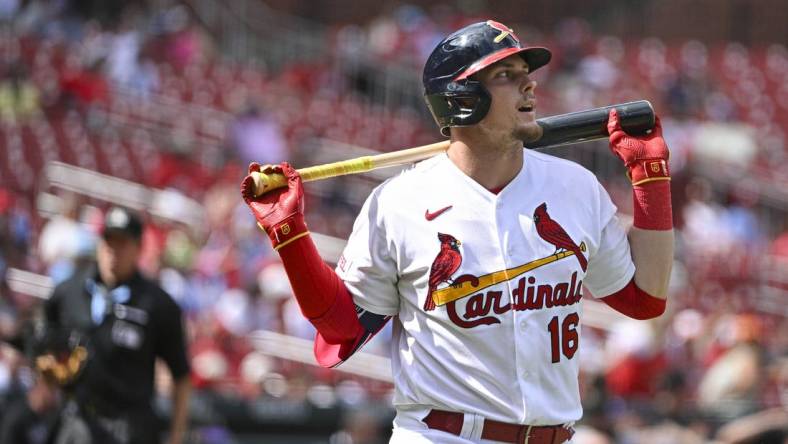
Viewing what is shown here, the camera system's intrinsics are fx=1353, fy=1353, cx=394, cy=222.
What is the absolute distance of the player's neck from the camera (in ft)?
11.5

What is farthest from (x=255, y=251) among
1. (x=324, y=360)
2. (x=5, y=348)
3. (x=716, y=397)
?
(x=324, y=360)

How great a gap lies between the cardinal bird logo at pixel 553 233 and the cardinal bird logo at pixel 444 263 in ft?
0.72

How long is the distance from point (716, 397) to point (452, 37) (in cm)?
539

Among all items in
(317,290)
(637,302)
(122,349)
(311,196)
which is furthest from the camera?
(311,196)

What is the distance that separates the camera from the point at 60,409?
577 centimetres

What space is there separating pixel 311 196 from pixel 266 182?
34.4 ft

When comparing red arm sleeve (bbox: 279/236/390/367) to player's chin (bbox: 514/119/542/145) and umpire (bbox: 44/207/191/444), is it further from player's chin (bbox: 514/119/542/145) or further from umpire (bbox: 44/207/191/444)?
umpire (bbox: 44/207/191/444)

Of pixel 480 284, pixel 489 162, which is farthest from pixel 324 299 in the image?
pixel 489 162

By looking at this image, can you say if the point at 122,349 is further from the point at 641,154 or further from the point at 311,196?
the point at 311,196

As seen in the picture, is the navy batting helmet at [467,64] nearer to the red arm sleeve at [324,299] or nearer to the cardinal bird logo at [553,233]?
the cardinal bird logo at [553,233]

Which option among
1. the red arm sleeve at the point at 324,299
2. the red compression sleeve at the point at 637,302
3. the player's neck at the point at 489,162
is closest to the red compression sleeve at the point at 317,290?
the red arm sleeve at the point at 324,299

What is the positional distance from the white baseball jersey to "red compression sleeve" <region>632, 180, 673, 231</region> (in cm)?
11

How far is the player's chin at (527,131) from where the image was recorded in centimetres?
345

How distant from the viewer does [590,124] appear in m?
3.62
